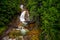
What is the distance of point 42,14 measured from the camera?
42.0ft

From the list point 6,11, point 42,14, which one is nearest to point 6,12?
point 6,11

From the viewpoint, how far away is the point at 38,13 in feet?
44.9

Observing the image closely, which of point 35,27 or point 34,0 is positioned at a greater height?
point 34,0

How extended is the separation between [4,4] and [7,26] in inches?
80.2

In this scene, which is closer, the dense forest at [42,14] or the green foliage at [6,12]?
the dense forest at [42,14]

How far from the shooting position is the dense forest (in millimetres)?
10641

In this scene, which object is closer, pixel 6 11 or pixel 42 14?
pixel 42 14

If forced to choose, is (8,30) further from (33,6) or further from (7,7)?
(33,6)

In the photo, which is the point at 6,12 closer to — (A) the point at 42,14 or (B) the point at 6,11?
(B) the point at 6,11

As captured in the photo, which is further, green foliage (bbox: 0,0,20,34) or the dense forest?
green foliage (bbox: 0,0,20,34)

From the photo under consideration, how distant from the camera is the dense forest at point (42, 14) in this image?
1064cm

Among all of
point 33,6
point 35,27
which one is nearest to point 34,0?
point 33,6

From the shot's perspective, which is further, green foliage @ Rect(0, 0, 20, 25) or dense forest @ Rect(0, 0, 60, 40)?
green foliage @ Rect(0, 0, 20, 25)

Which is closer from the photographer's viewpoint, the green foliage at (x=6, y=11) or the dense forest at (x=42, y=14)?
the dense forest at (x=42, y=14)
